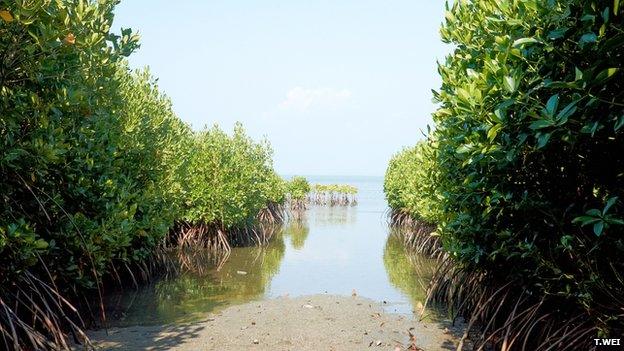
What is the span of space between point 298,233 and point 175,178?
13.6 meters

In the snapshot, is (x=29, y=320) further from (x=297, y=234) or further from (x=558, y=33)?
(x=297, y=234)

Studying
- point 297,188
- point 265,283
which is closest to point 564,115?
point 265,283

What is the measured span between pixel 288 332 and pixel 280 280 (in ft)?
Result: 18.2

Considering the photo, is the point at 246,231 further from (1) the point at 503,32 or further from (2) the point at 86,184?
(1) the point at 503,32

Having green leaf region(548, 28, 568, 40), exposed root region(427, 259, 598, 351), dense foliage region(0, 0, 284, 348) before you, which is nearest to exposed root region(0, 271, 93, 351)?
dense foliage region(0, 0, 284, 348)

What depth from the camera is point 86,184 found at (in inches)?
305

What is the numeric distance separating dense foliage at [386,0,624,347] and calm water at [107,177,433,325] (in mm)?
4510

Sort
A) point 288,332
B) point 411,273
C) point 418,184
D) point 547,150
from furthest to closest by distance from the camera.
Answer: point 418,184 → point 411,273 → point 288,332 → point 547,150

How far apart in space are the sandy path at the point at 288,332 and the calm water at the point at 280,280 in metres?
0.80

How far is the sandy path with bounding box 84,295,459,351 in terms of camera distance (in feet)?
22.7

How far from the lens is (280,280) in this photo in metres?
13.2

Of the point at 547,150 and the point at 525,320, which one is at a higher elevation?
the point at 547,150

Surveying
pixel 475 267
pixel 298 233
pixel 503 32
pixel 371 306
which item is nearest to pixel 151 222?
pixel 371 306

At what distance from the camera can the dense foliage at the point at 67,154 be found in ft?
17.5
